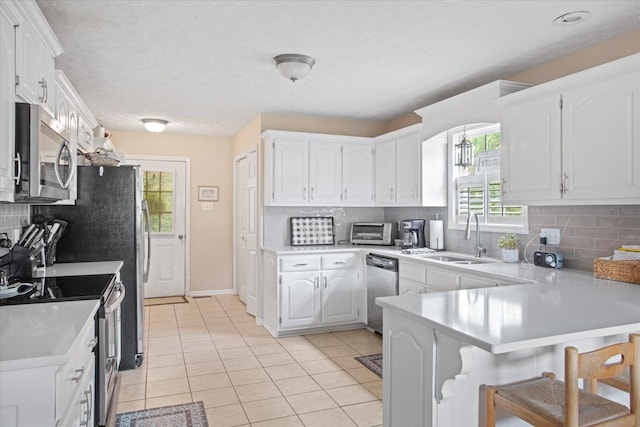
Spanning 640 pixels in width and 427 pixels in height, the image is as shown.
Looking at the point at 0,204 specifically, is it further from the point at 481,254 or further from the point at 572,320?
the point at 481,254

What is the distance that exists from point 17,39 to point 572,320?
2.66 meters

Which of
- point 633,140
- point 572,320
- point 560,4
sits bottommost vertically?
point 572,320

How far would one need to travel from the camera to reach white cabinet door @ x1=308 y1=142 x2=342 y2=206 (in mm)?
4828

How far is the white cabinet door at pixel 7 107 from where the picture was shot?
1.78m

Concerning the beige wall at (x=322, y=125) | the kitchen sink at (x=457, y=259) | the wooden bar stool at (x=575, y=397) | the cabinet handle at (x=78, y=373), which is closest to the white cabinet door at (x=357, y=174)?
the beige wall at (x=322, y=125)

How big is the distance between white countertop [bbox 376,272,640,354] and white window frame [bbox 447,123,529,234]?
112 cm

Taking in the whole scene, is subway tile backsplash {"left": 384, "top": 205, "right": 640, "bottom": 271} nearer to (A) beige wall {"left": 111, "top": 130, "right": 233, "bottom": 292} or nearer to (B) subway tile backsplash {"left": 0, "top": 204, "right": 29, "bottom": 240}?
(B) subway tile backsplash {"left": 0, "top": 204, "right": 29, "bottom": 240}

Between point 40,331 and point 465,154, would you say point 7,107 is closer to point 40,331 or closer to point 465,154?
point 40,331

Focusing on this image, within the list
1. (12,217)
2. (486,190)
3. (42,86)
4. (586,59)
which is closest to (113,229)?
(12,217)

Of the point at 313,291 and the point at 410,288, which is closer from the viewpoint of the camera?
the point at 410,288

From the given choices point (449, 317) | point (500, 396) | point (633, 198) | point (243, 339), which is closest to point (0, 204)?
point (243, 339)

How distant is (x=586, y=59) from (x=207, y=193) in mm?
5084

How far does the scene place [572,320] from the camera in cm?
166

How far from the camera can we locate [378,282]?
4.37 m
